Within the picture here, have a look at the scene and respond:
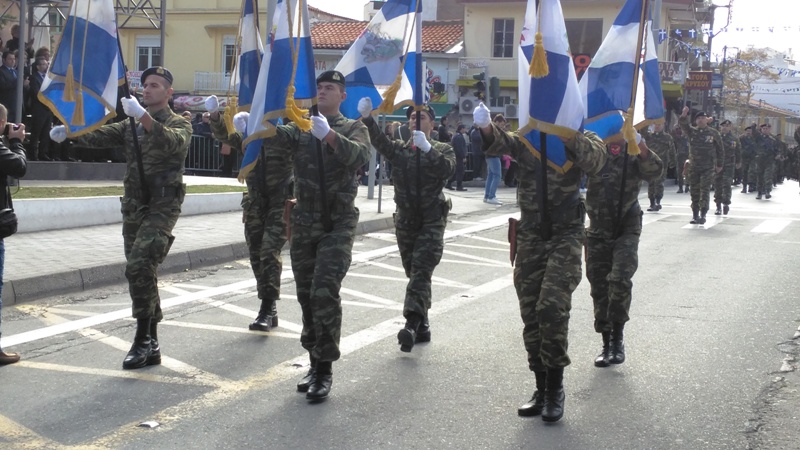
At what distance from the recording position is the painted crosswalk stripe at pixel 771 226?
18.3 m

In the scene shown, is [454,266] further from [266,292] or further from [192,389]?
[192,389]

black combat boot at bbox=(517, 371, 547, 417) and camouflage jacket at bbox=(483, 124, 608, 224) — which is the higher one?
camouflage jacket at bbox=(483, 124, 608, 224)

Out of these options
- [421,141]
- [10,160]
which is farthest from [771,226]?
[10,160]

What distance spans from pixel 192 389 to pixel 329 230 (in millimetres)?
1290

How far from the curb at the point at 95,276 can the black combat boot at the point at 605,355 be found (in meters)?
5.28

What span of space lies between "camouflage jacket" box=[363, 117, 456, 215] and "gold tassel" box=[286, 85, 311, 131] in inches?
65.6

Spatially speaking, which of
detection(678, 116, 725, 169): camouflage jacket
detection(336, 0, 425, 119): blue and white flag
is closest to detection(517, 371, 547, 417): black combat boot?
detection(336, 0, 425, 119): blue and white flag

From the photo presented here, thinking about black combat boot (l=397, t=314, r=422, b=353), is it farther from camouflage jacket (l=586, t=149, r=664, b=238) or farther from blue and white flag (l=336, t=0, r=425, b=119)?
blue and white flag (l=336, t=0, r=425, b=119)

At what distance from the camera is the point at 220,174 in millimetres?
25609

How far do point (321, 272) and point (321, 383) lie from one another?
0.67m

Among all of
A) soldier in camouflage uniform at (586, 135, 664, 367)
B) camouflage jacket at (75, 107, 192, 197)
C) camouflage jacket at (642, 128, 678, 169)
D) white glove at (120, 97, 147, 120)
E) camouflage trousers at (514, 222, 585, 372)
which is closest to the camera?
camouflage trousers at (514, 222, 585, 372)

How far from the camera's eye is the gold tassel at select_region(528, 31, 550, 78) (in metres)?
6.14

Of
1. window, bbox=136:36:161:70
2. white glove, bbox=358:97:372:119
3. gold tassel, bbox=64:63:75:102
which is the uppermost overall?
window, bbox=136:36:161:70

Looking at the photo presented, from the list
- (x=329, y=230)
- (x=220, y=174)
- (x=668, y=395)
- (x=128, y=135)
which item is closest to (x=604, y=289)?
(x=668, y=395)
